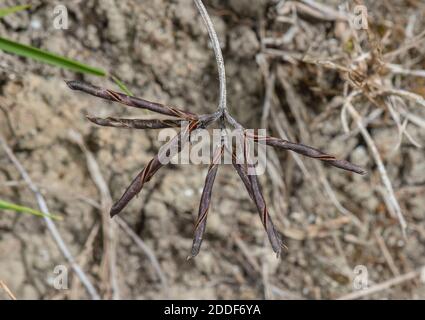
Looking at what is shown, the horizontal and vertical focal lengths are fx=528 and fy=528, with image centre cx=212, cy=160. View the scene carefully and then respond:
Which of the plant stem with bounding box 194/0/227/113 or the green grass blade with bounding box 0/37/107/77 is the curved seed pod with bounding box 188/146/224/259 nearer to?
the plant stem with bounding box 194/0/227/113

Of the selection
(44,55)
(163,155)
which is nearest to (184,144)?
(163,155)

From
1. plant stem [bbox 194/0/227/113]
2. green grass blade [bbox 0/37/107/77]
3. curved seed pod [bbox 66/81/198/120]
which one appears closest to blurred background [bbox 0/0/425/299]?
green grass blade [bbox 0/37/107/77]

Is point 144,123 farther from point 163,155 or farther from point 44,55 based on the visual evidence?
point 44,55

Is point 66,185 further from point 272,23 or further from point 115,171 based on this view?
point 272,23

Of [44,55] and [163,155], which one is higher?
[44,55]

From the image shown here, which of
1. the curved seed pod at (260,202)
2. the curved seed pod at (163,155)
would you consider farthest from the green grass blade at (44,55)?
the curved seed pod at (260,202)

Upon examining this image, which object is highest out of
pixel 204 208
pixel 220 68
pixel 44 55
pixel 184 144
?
pixel 44 55

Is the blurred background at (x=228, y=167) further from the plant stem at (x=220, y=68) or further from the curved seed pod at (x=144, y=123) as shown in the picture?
the curved seed pod at (x=144, y=123)
